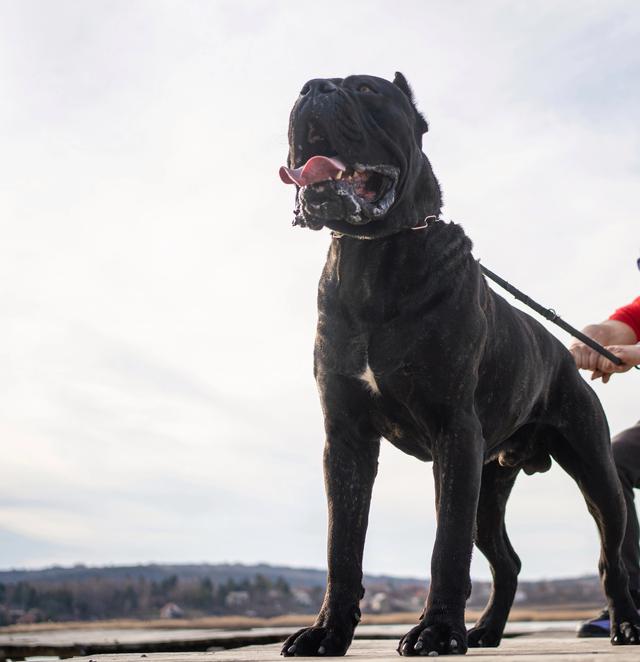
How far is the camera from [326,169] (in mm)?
3775

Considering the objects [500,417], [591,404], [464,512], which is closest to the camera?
[464,512]

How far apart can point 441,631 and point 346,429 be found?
3.16 ft

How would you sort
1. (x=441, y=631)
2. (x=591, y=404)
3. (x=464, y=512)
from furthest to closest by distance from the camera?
(x=591, y=404), (x=464, y=512), (x=441, y=631)

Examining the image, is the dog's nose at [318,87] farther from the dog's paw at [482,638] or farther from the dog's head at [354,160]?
the dog's paw at [482,638]

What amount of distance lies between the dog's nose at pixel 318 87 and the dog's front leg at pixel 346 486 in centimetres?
114

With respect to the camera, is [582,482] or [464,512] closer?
[464,512]

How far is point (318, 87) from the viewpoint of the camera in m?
3.87

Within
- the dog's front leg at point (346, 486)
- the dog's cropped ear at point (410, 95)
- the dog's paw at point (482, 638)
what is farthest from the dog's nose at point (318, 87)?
the dog's paw at point (482, 638)

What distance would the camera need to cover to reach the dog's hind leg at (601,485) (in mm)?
5020

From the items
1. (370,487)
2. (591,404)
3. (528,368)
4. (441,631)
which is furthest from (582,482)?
(441,631)

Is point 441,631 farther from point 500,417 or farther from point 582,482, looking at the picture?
point 582,482

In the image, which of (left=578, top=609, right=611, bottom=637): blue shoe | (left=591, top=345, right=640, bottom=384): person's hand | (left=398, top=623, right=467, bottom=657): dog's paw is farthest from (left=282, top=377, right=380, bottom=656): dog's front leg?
(left=578, top=609, right=611, bottom=637): blue shoe

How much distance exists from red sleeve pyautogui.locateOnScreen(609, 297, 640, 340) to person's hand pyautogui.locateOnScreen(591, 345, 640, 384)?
4.17 ft

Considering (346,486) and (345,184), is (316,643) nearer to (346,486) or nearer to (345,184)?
(346,486)
